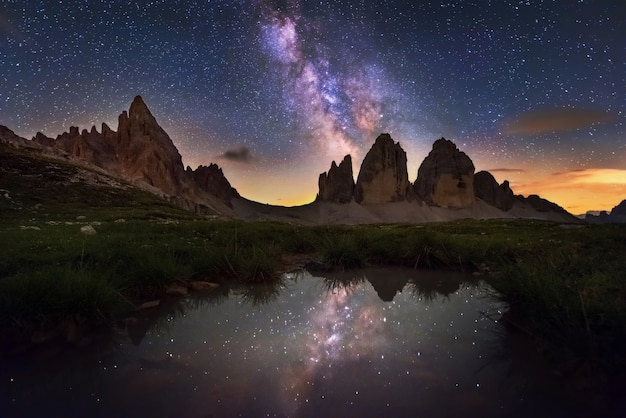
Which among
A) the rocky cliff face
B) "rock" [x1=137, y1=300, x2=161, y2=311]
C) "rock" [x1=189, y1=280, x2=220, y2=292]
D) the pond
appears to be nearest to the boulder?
"rock" [x1=189, y1=280, x2=220, y2=292]

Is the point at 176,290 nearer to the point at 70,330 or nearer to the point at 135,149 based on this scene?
the point at 70,330

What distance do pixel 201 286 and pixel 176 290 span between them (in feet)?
2.44

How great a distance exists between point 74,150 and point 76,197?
377 ft

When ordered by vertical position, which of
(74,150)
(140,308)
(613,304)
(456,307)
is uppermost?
(74,150)

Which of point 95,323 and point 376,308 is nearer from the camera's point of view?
point 95,323

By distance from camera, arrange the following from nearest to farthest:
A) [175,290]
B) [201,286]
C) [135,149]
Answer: [175,290]
[201,286]
[135,149]

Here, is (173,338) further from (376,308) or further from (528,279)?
(528,279)

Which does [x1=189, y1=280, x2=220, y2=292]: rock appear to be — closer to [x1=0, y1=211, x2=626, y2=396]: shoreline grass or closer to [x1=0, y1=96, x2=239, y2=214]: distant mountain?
[x1=0, y1=211, x2=626, y2=396]: shoreline grass

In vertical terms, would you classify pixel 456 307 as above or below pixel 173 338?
above

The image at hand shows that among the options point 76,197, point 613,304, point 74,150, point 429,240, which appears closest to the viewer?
point 613,304

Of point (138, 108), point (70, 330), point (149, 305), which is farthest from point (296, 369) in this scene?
point (138, 108)

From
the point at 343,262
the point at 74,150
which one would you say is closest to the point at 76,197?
the point at 343,262

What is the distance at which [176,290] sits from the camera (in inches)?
359

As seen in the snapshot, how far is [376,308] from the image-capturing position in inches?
319
